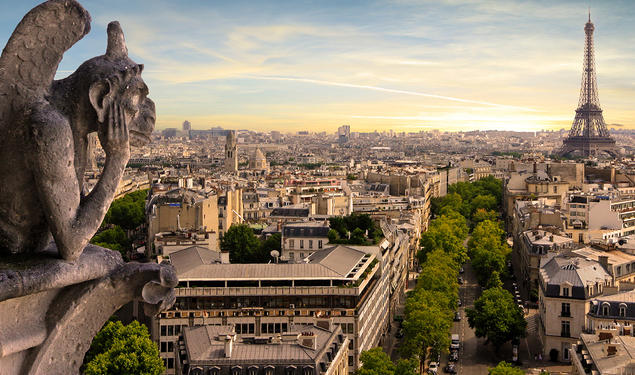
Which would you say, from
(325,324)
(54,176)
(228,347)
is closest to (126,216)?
(325,324)

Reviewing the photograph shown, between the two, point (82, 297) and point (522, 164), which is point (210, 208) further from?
point (522, 164)

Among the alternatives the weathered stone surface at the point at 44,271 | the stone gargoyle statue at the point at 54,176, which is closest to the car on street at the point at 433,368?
the stone gargoyle statue at the point at 54,176

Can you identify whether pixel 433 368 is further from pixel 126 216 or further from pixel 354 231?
pixel 126 216

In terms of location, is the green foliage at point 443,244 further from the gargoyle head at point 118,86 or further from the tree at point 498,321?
the gargoyle head at point 118,86

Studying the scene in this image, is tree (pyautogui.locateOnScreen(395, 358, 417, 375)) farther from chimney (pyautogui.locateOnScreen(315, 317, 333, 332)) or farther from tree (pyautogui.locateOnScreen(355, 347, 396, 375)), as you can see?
chimney (pyautogui.locateOnScreen(315, 317, 333, 332))

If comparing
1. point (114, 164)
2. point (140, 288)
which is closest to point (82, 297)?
point (140, 288)
